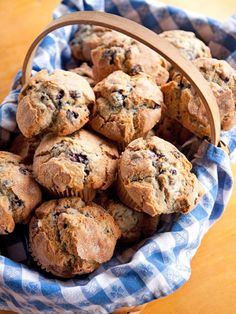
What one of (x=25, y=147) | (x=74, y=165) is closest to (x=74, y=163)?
(x=74, y=165)

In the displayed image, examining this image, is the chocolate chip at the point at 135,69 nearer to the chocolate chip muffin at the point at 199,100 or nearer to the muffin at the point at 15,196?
the chocolate chip muffin at the point at 199,100

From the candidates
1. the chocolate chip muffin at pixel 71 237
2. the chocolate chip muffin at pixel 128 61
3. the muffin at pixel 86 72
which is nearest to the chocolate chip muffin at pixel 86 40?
the muffin at pixel 86 72

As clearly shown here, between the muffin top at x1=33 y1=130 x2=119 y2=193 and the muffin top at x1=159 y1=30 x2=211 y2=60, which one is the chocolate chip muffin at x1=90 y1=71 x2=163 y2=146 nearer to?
the muffin top at x1=33 y1=130 x2=119 y2=193

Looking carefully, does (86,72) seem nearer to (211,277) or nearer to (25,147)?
(25,147)

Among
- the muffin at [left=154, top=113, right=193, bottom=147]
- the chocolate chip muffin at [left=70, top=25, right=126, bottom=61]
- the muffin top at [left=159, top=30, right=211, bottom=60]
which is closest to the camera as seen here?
the muffin at [left=154, top=113, right=193, bottom=147]

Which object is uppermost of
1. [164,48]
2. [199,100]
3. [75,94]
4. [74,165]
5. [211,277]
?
[164,48]

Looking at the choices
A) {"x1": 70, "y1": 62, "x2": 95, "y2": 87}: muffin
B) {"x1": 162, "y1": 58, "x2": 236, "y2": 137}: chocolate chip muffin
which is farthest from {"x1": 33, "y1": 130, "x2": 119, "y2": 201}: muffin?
{"x1": 70, "y1": 62, "x2": 95, "y2": 87}: muffin

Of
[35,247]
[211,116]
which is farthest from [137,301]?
[211,116]
